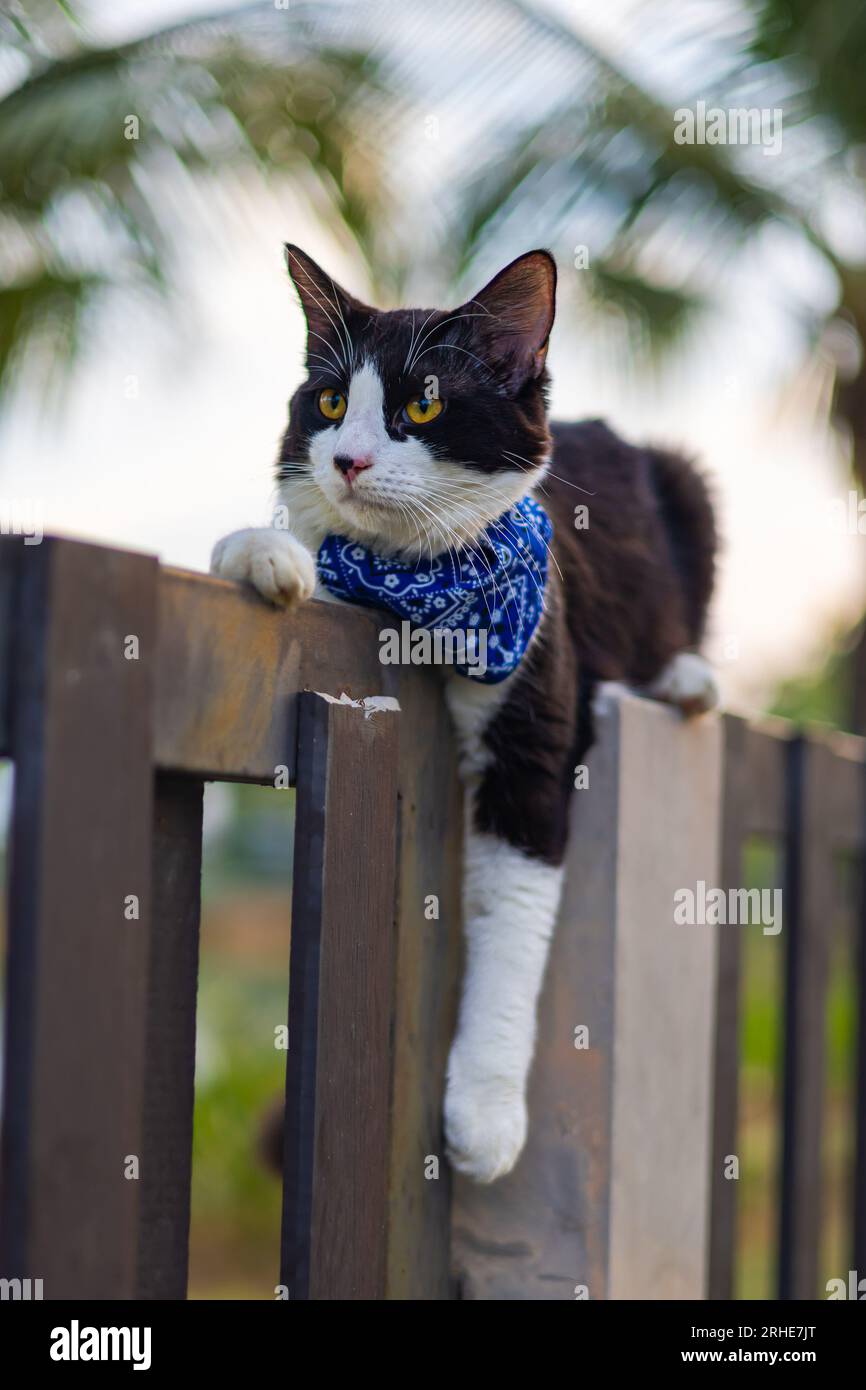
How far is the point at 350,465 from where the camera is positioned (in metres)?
1.42

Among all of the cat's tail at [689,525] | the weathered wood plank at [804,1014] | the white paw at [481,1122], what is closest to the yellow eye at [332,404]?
the white paw at [481,1122]

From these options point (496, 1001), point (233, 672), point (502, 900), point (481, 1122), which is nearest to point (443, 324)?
point (233, 672)

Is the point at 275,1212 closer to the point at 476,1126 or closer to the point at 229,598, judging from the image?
the point at 476,1126

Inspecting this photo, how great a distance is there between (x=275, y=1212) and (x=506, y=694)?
18.5 feet

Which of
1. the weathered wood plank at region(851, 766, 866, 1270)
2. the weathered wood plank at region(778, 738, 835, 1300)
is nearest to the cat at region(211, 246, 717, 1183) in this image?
the weathered wood plank at region(778, 738, 835, 1300)

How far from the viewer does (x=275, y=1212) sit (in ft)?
21.5

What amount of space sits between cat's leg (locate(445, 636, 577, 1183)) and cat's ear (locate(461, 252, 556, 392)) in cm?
38

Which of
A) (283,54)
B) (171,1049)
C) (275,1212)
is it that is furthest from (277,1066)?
(171,1049)

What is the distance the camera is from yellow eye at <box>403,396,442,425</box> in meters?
1.51

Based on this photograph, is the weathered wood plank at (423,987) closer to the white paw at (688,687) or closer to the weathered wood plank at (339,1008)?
the weathered wood plank at (339,1008)

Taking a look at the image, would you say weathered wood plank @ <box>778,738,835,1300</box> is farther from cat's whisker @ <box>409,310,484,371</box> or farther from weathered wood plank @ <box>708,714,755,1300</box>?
cat's whisker @ <box>409,310,484,371</box>

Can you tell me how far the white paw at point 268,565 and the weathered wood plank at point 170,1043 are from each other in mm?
199

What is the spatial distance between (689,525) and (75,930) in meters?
1.82

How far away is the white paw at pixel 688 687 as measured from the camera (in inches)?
83.7
